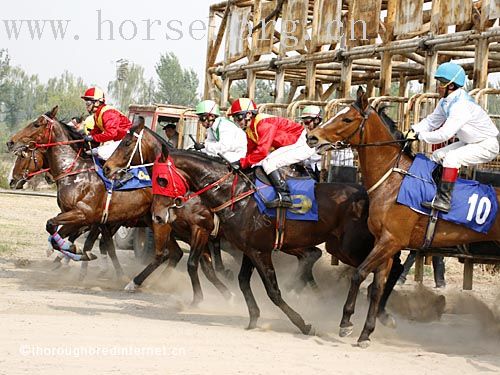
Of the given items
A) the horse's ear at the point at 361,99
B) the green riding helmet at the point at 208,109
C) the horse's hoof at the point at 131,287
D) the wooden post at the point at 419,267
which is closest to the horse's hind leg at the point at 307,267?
the wooden post at the point at 419,267

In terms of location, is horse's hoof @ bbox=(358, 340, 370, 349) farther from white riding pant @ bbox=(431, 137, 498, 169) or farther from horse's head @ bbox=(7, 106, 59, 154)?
horse's head @ bbox=(7, 106, 59, 154)

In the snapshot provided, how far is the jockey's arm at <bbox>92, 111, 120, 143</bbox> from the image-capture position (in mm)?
12336

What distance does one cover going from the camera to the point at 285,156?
981 centimetres

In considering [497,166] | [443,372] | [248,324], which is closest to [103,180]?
[248,324]

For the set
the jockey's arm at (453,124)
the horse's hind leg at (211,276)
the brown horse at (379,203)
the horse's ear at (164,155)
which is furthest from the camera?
the horse's hind leg at (211,276)

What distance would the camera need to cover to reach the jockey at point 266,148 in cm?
969

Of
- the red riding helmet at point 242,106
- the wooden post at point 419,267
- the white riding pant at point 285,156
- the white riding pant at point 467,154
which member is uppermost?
the red riding helmet at point 242,106

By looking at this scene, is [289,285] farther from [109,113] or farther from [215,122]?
[109,113]

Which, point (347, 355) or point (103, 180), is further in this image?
point (103, 180)

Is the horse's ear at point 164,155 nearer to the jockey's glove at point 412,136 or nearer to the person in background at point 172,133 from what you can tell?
the jockey's glove at point 412,136

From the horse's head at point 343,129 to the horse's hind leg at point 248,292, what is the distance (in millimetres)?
1657

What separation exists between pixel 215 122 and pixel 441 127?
286 cm

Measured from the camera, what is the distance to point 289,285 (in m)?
11.6

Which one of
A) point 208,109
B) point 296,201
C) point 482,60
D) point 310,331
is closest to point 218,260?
point 208,109
